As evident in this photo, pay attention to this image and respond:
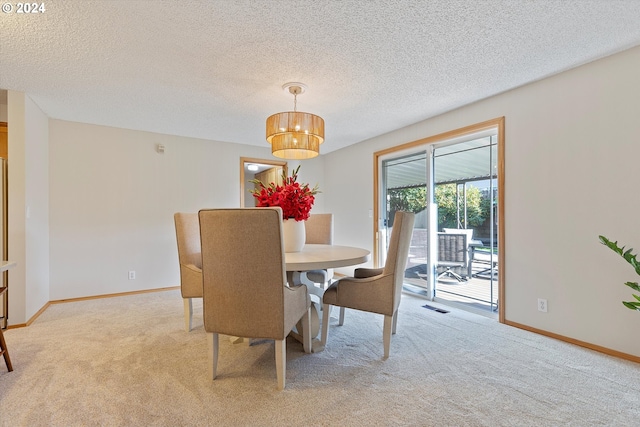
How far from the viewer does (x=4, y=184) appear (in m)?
2.90

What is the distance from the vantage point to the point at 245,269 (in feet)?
5.50

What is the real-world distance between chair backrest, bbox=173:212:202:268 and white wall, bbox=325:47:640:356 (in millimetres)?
2958

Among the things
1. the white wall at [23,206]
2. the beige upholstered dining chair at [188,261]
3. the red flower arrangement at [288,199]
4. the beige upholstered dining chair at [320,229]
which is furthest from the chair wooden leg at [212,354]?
the white wall at [23,206]

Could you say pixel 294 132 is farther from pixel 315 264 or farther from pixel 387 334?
pixel 387 334

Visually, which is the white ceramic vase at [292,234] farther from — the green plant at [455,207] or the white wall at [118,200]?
the white wall at [118,200]

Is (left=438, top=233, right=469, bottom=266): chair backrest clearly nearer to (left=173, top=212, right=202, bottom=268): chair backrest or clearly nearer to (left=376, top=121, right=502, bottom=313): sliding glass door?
(left=376, top=121, right=502, bottom=313): sliding glass door

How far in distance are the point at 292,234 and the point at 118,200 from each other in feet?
9.46

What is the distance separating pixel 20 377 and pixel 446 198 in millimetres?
4054

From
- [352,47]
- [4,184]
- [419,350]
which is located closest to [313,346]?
[419,350]

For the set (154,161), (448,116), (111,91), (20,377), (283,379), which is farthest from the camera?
(154,161)

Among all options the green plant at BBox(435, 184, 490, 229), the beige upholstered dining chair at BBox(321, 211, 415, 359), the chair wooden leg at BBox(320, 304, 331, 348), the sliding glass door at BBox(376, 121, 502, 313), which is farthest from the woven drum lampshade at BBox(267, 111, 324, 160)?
the green plant at BBox(435, 184, 490, 229)

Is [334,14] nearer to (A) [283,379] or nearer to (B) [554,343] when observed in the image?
(A) [283,379]

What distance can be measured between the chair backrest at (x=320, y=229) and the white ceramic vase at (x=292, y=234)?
1.01 meters

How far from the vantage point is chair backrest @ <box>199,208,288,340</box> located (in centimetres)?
163
